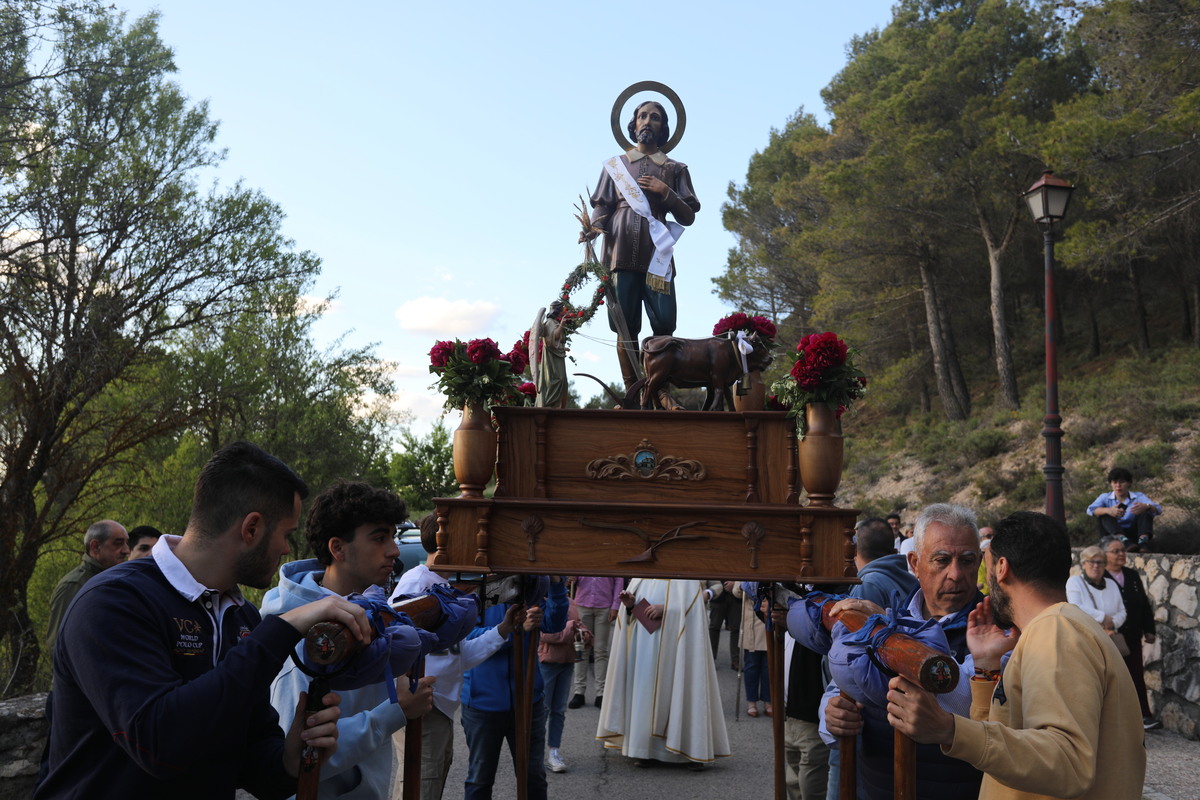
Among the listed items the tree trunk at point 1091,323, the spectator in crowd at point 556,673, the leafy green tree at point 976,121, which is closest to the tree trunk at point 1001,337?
the leafy green tree at point 976,121

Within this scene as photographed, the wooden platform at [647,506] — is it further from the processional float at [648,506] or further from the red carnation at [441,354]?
the red carnation at [441,354]

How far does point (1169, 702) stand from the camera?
1039cm

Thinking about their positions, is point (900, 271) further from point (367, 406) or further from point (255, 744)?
point (255, 744)

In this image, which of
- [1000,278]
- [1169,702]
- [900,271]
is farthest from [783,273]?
[1169,702]

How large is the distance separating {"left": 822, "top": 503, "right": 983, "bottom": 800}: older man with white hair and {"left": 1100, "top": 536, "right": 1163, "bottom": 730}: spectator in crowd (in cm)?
723

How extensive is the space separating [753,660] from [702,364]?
21.4 feet

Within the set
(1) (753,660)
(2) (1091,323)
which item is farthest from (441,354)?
(2) (1091,323)

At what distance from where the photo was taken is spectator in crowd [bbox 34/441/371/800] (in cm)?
217

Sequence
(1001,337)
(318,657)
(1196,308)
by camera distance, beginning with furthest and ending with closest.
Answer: (1001,337), (1196,308), (318,657)

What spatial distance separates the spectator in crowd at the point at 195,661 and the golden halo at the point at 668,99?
381 cm

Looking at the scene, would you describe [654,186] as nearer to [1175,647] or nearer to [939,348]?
[1175,647]

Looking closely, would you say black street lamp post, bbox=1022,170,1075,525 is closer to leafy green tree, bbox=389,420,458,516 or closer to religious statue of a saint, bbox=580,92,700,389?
religious statue of a saint, bbox=580,92,700,389

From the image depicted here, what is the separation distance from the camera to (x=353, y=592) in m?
3.64

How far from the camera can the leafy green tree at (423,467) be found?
35625 mm
